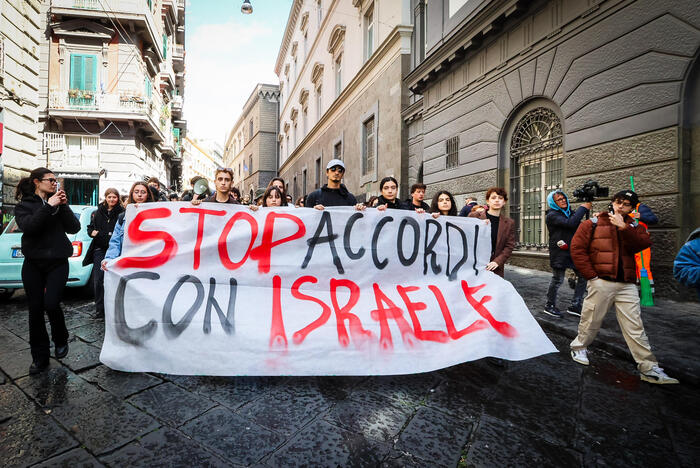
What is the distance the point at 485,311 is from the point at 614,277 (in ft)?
3.93

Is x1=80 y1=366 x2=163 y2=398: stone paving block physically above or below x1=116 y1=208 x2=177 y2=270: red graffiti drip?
below

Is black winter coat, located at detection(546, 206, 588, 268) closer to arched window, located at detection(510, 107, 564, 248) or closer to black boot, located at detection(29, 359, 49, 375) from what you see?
arched window, located at detection(510, 107, 564, 248)

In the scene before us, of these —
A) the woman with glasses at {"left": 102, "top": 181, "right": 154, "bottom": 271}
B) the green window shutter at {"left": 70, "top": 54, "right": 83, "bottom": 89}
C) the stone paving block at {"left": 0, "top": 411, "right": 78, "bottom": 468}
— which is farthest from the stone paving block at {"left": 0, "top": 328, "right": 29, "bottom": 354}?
the green window shutter at {"left": 70, "top": 54, "right": 83, "bottom": 89}

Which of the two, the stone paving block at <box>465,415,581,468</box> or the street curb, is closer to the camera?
the stone paving block at <box>465,415,581,468</box>

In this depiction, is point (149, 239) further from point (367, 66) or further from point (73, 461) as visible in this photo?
point (367, 66)

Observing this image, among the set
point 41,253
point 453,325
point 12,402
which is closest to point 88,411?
point 12,402

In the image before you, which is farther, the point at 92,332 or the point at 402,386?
the point at 92,332

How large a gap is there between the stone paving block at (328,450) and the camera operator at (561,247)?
3.89m

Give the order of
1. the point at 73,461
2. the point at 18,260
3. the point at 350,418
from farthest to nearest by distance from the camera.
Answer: the point at 18,260 → the point at 350,418 → the point at 73,461

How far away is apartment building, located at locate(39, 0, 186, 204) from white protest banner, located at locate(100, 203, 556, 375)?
18159mm

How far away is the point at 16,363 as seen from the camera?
3.13 metres

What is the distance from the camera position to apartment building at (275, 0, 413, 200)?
13.3 m

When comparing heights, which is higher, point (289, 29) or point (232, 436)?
point (289, 29)

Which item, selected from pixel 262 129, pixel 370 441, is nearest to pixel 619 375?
pixel 370 441
